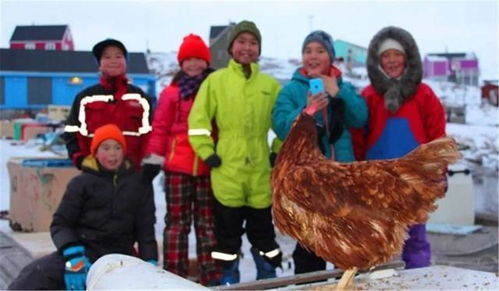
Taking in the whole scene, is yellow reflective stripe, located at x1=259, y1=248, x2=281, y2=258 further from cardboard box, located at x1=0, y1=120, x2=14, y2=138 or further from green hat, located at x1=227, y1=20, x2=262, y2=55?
cardboard box, located at x1=0, y1=120, x2=14, y2=138

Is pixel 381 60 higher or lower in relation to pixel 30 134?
higher

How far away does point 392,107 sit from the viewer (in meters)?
3.82

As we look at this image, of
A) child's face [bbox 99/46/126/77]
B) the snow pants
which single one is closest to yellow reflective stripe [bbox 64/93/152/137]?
child's face [bbox 99/46/126/77]

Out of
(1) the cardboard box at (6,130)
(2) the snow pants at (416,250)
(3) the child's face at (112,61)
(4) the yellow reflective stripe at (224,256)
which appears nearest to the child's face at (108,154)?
(3) the child's face at (112,61)

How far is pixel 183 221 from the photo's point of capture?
14.2 feet

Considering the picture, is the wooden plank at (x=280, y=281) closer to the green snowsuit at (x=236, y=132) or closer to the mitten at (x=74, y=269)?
the mitten at (x=74, y=269)

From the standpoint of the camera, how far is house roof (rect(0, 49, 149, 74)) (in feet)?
100.0

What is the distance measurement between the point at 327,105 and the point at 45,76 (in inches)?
1123

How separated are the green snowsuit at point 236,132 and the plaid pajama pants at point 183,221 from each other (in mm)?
292

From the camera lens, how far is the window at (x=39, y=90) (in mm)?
30219

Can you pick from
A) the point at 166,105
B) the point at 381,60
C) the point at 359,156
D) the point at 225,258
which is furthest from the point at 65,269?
the point at 381,60

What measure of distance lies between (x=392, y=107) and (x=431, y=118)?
274mm

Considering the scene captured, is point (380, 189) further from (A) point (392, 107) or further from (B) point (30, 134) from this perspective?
(B) point (30, 134)

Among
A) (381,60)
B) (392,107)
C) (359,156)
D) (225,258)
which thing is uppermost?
(381,60)
